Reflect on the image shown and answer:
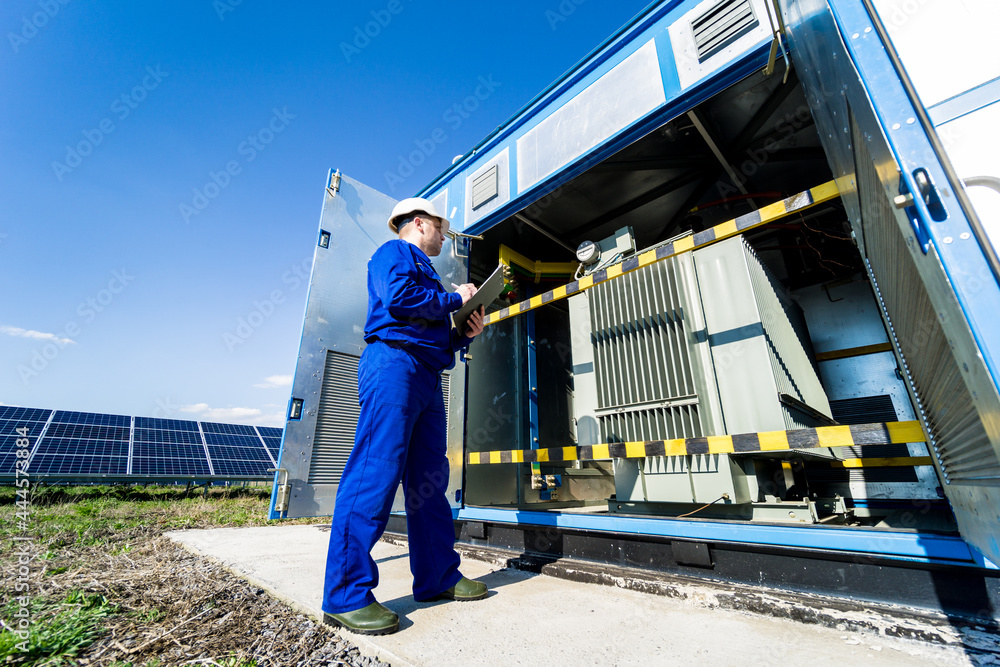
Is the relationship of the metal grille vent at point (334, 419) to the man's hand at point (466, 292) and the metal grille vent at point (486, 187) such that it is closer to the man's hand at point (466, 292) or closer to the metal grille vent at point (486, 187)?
the man's hand at point (466, 292)

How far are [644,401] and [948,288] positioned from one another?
169 cm

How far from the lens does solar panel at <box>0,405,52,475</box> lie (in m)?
6.18

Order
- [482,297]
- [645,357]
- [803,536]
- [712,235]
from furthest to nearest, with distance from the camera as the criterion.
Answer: [645,357] < [712,235] < [482,297] < [803,536]

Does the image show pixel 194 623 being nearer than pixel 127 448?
Yes

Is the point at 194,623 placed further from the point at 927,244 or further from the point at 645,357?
the point at 645,357

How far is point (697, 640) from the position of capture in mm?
1188

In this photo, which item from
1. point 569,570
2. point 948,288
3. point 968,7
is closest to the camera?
point 948,288

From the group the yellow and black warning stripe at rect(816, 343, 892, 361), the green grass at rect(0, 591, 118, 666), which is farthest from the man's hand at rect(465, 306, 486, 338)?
the yellow and black warning stripe at rect(816, 343, 892, 361)

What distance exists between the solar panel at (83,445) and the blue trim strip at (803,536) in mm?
7797

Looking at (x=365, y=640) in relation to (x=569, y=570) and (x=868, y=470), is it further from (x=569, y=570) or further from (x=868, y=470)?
(x=868, y=470)

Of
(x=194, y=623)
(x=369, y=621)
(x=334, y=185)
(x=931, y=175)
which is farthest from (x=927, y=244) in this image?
(x=334, y=185)

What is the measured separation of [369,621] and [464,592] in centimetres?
45

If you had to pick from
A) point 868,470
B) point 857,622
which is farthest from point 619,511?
point 868,470

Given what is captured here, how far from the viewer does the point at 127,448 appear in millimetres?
7539
